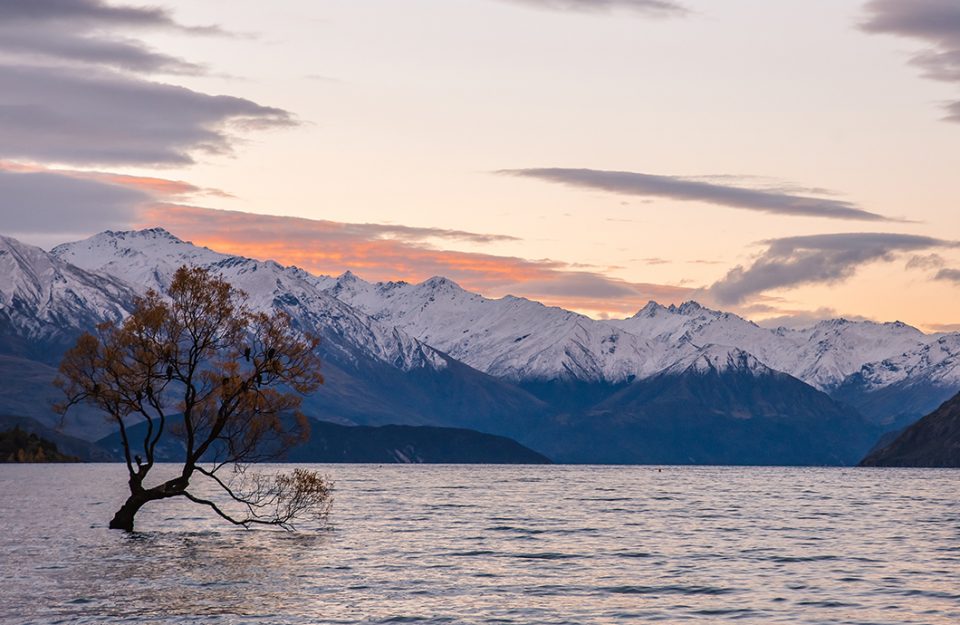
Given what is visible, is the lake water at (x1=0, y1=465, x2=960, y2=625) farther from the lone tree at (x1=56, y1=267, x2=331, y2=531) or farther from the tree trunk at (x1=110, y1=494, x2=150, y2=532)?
the lone tree at (x1=56, y1=267, x2=331, y2=531)

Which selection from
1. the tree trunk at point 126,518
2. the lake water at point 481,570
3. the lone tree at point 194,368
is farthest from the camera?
the tree trunk at point 126,518

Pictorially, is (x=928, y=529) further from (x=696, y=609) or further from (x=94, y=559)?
(x=94, y=559)

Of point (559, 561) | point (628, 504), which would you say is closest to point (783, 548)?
point (559, 561)

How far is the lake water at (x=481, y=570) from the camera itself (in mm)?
58156

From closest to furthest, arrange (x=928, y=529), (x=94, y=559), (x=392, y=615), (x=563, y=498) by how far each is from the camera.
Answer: (x=392, y=615)
(x=94, y=559)
(x=928, y=529)
(x=563, y=498)

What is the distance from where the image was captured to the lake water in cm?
5816

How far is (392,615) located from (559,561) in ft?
85.8

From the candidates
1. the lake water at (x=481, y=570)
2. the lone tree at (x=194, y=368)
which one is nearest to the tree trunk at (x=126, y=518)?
the lake water at (x=481, y=570)

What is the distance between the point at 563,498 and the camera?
193750 mm

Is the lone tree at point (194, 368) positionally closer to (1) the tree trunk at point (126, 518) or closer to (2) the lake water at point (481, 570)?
(1) the tree trunk at point (126, 518)

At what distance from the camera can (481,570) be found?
7581 centimetres

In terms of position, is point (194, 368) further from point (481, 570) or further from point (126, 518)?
point (481, 570)

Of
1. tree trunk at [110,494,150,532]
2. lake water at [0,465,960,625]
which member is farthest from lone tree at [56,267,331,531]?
lake water at [0,465,960,625]

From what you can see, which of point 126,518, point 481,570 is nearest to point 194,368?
point 126,518
